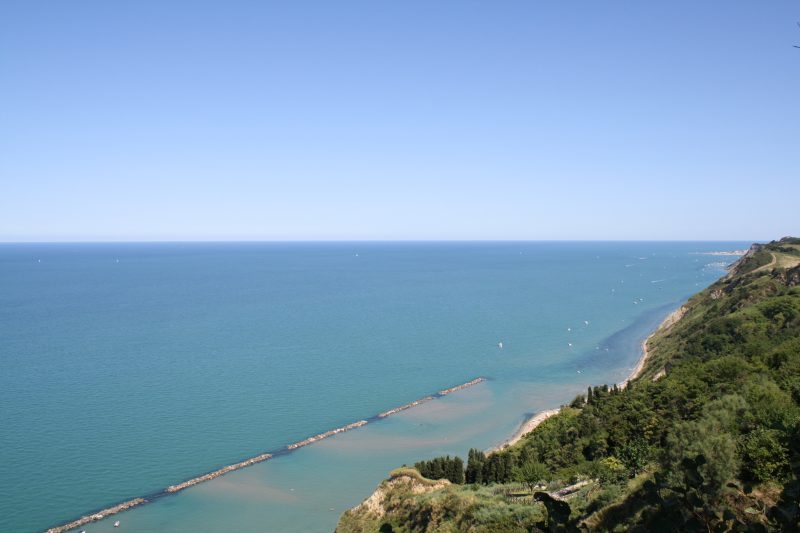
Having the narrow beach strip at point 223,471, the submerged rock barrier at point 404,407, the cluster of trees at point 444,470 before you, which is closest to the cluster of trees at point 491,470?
the cluster of trees at point 444,470

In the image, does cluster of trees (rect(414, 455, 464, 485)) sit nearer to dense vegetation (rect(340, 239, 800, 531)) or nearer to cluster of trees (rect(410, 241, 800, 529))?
dense vegetation (rect(340, 239, 800, 531))

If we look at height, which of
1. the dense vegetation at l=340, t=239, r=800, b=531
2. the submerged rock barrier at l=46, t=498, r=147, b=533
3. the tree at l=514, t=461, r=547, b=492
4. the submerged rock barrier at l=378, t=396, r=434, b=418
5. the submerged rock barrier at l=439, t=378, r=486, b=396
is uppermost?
the dense vegetation at l=340, t=239, r=800, b=531

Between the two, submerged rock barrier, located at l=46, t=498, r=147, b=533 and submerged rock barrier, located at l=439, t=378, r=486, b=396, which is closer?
submerged rock barrier, located at l=46, t=498, r=147, b=533

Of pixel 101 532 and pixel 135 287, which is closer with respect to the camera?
pixel 101 532

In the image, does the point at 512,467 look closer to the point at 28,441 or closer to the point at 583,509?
the point at 583,509

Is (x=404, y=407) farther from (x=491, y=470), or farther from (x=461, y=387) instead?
(x=491, y=470)

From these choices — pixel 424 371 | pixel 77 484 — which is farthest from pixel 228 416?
pixel 424 371

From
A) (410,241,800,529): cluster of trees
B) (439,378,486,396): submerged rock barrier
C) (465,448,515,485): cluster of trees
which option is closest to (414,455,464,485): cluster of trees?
(465,448,515,485): cluster of trees
